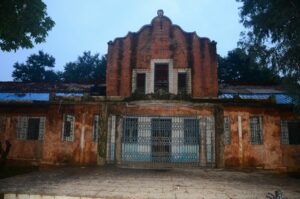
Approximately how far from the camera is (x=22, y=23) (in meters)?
9.10

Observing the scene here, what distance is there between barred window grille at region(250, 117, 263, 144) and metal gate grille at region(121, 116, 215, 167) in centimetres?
207

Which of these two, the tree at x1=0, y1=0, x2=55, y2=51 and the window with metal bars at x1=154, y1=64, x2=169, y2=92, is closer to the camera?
the tree at x1=0, y1=0, x2=55, y2=51

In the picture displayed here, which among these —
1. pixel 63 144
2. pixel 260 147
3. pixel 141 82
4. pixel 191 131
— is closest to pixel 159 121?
pixel 191 131

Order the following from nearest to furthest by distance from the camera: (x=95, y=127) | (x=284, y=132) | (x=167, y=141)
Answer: (x=284, y=132), (x=95, y=127), (x=167, y=141)

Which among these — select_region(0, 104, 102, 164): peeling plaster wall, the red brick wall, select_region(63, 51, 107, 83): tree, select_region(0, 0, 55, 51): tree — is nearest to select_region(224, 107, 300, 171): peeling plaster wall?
the red brick wall

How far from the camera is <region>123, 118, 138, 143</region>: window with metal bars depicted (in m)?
15.4

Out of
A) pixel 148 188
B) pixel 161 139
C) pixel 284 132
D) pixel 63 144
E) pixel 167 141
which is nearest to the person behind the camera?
pixel 148 188

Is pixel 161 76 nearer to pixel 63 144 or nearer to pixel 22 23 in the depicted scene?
pixel 63 144

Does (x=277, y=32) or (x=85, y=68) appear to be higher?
(x=85, y=68)

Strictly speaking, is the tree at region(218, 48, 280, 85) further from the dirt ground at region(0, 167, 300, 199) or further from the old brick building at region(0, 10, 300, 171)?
the dirt ground at region(0, 167, 300, 199)

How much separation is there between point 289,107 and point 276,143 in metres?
2.11

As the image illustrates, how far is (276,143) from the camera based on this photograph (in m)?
14.0

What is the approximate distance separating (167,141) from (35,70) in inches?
1059

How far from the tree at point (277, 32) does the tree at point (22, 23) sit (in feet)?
28.8
